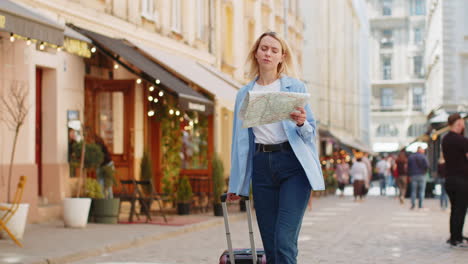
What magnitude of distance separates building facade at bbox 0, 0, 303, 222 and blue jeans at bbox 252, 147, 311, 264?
230 inches

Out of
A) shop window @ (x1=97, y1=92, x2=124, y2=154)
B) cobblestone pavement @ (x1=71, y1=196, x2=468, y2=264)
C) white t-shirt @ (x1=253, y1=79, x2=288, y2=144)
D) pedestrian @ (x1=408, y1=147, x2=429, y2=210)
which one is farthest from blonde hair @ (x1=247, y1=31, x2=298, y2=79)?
pedestrian @ (x1=408, y1=147, x2=429, y2=210)

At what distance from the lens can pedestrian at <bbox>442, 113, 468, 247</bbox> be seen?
38.2 ft

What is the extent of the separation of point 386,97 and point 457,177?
8674cm

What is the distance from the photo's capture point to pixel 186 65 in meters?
21.3

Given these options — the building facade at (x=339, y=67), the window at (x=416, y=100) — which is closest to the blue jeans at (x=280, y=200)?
the building facade at (x=339, y=67)

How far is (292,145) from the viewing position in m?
5.32

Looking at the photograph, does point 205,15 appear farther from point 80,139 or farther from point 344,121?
point 344,121

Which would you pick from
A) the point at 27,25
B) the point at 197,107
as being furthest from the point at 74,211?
the point at 197,107

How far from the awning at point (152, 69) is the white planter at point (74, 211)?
3.31 meters

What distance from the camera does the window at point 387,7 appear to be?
320ft

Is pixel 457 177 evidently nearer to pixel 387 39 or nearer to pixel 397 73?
pixel 397 73

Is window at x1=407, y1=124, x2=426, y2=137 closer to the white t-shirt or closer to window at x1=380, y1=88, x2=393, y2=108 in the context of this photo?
window at x1=380, y1=88, x2=393, y2=108

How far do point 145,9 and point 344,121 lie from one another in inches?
1891

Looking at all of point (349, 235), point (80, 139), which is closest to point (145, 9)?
point (80, 139)
